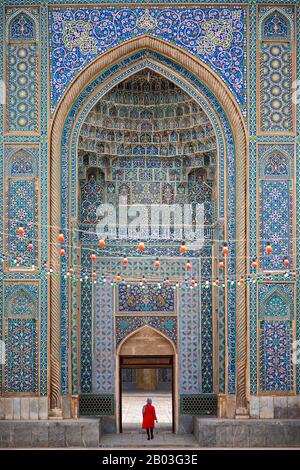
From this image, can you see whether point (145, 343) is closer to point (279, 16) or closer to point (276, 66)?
point (276, 66)

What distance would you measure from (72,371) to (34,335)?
82cm

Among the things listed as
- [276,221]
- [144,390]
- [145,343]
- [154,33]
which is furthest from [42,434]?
[144,390]

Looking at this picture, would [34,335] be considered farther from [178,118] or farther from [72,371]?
[178,118]

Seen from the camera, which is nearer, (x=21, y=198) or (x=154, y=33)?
(x=21, y=198)

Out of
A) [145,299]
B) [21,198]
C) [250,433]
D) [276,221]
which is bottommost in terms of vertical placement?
[250,433]

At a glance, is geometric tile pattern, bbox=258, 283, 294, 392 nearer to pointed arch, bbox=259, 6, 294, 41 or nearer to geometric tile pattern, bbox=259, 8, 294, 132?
geometric tile pattern, bbox=259, 8, 294, 132

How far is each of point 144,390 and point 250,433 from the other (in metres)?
8.63

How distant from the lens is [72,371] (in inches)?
460

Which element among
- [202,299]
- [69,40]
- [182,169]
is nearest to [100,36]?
[69,40]

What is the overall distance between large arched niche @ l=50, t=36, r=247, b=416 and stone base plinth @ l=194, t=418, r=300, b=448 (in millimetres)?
375

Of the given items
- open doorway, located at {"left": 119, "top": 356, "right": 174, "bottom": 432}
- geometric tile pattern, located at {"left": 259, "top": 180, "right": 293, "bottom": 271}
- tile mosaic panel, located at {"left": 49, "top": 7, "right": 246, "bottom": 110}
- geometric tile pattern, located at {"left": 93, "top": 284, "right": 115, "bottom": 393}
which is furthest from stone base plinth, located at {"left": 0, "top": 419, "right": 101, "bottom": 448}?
tile mosaic panel, located at {"left": 49, "top": 7, "right": 246, "bottom": 110}

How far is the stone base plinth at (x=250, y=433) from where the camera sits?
433 inches

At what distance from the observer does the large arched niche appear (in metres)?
11.4

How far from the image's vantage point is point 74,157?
11.7 metres
